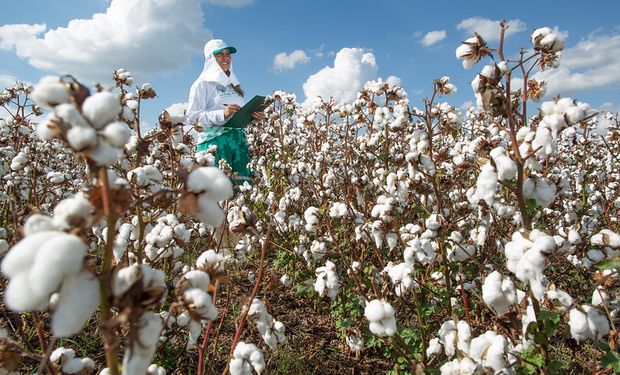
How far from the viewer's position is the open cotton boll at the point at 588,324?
A: 192 cm

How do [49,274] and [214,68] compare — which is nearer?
[49,274]

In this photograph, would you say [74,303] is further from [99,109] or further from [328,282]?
[328,282]

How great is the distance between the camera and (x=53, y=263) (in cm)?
89

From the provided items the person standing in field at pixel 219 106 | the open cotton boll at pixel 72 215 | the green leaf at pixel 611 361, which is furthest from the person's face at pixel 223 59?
the open cotton boll at pixel 72 215

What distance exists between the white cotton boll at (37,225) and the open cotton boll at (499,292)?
1.71m

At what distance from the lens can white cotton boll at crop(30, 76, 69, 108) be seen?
1.08m

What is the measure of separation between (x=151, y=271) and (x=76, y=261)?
0.29 meters

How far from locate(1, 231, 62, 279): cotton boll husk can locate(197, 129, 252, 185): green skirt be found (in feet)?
26.0

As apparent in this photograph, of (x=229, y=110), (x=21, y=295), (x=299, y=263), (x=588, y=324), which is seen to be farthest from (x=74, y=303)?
(x=229, y=110)

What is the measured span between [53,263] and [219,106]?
859 cm

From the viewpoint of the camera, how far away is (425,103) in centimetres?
380

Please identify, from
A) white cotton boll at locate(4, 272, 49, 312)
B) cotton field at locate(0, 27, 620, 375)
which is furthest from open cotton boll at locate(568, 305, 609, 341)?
white cotton boll at locate(4, 272, 49, 312)

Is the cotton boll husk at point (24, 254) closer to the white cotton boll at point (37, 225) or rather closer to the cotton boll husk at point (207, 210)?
the white cotton boll at point (37, 225)

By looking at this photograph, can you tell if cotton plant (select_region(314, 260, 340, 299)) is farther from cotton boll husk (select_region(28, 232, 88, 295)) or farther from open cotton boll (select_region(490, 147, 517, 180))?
cotton boll husk (select_region(28, 232, 88, 295))
